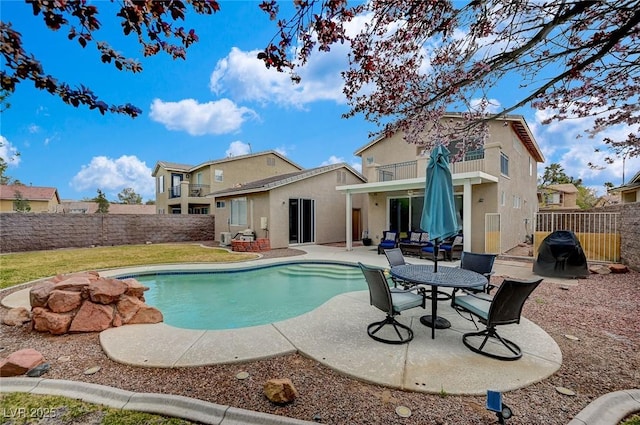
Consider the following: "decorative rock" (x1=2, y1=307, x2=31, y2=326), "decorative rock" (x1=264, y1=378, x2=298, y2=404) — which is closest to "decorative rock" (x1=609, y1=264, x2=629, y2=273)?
"decorative rock" (x1=264, y1=378, x2=298, y2=404)

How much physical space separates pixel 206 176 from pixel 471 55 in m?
26.2

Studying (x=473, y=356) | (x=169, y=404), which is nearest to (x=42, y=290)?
(x=169, y=404)

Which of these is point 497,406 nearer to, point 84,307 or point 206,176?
point 84,307

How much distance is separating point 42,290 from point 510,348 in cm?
734

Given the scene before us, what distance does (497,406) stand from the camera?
7.89 ft

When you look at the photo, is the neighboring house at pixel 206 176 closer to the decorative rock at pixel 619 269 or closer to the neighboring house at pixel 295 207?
the neighboring house at pixel 295 207

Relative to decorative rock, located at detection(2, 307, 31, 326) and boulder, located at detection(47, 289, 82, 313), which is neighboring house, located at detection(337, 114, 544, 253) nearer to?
boulder, located at detection(47, 289, 82, 313)

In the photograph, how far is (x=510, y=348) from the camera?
3818 millimetres

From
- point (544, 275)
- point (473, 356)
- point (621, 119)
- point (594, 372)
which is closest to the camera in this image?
point (594, 372)

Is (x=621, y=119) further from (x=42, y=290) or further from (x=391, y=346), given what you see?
(x=42, y=290)

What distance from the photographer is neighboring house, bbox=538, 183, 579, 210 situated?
33000 mm

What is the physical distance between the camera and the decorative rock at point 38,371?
3.39 m

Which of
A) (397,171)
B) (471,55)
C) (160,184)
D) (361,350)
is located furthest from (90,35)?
(160,184)

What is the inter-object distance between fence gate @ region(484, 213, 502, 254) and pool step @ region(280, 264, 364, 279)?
5933 mm
